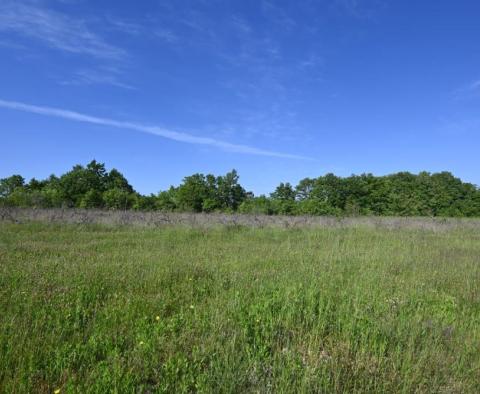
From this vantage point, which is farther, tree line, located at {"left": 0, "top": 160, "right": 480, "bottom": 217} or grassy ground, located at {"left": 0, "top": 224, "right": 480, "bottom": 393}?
tree line, located at {"left": 0, "top": 160, "right": 480, "bottom": 217}

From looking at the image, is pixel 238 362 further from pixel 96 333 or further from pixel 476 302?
pixel 476 302

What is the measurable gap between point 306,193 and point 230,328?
43575 millimetres

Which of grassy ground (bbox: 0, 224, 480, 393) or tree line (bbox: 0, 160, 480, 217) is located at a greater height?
tree line (bbox: 0, 160, 480, 217)

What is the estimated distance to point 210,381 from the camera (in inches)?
100

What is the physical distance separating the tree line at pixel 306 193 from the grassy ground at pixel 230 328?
30.3 m

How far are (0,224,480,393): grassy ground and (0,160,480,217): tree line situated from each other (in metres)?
30.3

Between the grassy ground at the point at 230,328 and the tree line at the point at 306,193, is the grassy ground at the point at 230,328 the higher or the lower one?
the lower one

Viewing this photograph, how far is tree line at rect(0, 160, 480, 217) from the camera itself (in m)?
38.1

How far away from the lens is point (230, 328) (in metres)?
3.37

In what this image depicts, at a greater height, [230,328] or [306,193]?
[306,193]

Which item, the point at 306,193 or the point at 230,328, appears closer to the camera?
the point at 230,328

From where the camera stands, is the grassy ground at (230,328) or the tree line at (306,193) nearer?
the grassy ground at (230,328)

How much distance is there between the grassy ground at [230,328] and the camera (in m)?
2.63

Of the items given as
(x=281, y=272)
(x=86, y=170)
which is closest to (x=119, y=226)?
(x=281, y=272)
